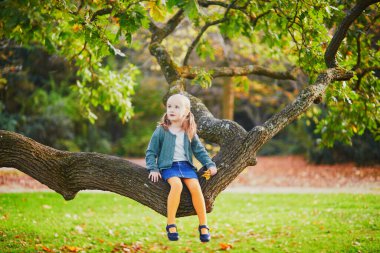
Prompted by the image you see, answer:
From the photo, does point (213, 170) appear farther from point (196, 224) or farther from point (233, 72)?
point (196, 224)

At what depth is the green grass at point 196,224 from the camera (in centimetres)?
637

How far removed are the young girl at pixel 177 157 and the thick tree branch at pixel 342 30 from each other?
2.03 metres

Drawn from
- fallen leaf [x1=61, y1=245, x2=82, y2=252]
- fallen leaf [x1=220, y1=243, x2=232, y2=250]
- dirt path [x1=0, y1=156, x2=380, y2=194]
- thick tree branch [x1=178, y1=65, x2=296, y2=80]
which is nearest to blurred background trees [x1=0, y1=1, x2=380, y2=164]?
thick tree branch [x1=178, y1=65, x2=296, y2=80]

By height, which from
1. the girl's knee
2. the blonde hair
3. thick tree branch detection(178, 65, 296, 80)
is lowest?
the girl's knee

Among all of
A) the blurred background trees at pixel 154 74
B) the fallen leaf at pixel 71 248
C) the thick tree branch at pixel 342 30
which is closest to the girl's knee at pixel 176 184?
the blurred background trees at pixel 154 74

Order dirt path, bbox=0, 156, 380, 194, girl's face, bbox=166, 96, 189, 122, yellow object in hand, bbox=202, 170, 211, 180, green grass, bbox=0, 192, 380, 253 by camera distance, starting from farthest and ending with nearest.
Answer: dirt path, bbox=0, 156, 380, 194 < green grass, bbox=0, 192, 380, 253 < girl's face, bbox=166, 96, 189, 122 < yellow object in hand, bbox=202, 170, 211, 180

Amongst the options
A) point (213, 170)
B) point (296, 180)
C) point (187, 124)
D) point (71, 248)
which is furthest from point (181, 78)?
point (296, 180)

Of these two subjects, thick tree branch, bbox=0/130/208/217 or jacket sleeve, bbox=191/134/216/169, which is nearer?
jacket sleeve, bbox=191/134/216/169

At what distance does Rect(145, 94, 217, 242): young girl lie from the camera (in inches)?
156

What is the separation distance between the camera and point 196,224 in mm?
8258

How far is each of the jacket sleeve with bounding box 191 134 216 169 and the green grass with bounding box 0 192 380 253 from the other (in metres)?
2.65

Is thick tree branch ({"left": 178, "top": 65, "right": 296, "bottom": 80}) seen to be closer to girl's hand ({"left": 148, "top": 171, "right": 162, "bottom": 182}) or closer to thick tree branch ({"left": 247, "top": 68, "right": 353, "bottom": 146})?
thick tree branch ({"left": 247, "top": 68, "right": 353, "bottom": 146})

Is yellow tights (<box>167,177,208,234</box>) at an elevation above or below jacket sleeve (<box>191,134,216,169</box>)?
below

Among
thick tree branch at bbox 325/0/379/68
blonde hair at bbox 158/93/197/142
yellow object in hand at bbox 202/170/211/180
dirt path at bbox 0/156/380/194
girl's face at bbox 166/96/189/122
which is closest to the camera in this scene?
yellow object in hand at bbox 202/170/211/180
